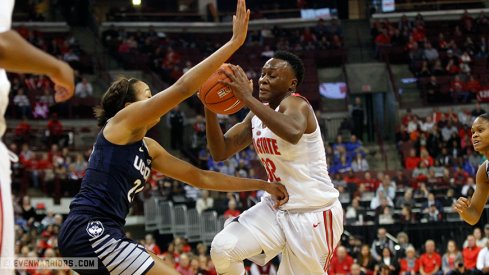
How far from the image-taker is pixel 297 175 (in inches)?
233

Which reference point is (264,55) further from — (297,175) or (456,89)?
(297,175)

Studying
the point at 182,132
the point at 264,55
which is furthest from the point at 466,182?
the point at 264,55

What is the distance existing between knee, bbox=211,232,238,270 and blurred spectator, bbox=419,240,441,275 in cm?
861

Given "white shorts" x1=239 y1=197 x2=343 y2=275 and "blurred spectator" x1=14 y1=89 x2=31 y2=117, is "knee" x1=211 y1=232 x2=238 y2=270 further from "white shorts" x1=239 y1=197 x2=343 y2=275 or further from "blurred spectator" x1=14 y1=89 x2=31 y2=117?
"blurred spectator" x1=14 y1=89 x2=31 y2=117

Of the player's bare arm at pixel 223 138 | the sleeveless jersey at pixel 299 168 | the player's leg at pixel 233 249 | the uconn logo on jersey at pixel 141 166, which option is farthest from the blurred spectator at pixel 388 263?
the uconn logo on jersey at pixel 141 166

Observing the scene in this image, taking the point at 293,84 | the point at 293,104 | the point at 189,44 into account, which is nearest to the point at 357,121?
the point at 189,44

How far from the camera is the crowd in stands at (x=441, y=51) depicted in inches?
942

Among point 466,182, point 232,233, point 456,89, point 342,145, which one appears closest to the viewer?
point 232,233

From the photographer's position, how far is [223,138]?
624 centimetres

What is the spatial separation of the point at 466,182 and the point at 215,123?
1255 centimetres

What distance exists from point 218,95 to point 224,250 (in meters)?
1.16

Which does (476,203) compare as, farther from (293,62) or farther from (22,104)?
(22,104)

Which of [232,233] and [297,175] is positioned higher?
[297,175]

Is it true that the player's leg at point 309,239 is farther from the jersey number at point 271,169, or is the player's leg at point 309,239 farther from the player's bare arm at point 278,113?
the player's bare arm at point 278,113
